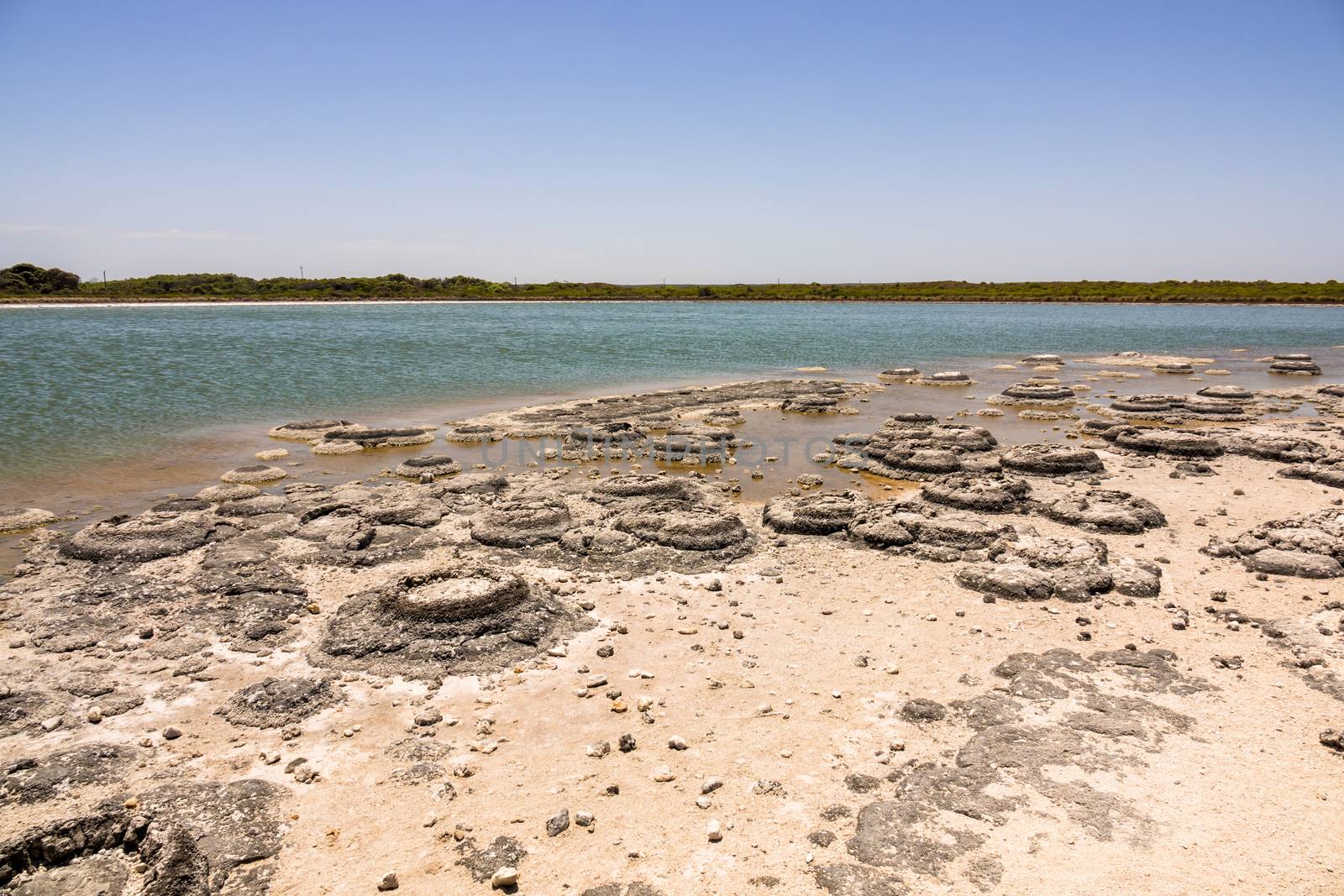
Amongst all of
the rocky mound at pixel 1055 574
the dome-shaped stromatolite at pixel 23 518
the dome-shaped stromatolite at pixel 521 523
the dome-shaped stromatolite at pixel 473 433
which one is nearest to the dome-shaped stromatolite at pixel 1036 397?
the dome-shaped stromatolite at pixel 473 433

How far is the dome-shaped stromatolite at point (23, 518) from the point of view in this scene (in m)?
10.5

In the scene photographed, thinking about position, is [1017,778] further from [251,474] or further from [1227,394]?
[1227,394]

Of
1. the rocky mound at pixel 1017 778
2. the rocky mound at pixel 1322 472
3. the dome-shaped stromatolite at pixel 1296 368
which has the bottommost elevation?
the rocky mound at pixel 1017 778

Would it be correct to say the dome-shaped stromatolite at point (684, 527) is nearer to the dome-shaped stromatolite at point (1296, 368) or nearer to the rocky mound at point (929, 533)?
the rocky mound at point (929, 533)

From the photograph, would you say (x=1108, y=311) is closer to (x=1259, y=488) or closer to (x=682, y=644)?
(x=1259, y=488)

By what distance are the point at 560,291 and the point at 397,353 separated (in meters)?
99.4

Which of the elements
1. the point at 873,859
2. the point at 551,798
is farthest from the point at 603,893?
the point at 873,859

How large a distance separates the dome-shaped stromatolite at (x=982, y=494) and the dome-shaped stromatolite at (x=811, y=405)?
9.56 metres

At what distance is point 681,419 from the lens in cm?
1956

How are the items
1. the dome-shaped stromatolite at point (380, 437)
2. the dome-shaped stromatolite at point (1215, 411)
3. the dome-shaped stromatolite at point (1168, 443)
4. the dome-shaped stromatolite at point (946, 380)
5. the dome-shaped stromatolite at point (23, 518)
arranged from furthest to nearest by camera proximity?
the dome-shaped stromatolite at point (946, 380) → the dome-shaped stromatolite at point (1215, 411) → the dome-shaped stromatolite at point (380, 437) → the dome-shaped stromatolite at point (1168, 443) → the dome-shaped stromatolite at point (23, 518)

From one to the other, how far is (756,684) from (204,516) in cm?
853

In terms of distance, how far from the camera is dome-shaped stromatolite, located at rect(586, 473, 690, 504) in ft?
38.5

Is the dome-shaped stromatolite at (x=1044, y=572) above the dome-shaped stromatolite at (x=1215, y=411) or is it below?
below

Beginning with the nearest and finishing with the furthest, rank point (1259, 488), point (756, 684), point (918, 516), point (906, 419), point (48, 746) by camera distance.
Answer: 1. point (48, 746)
2. point (756, 684)
3. point (918, 516)
4. point (1259, 488)
5. point (906, 419)
